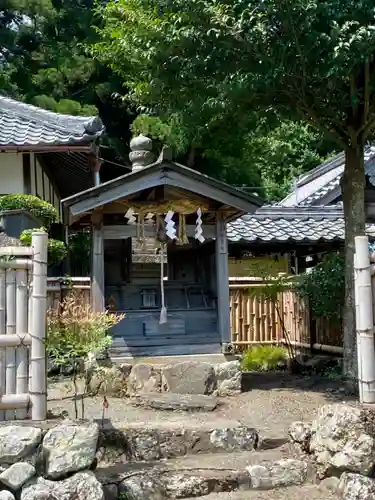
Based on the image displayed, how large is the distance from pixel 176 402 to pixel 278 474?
2.36 metres

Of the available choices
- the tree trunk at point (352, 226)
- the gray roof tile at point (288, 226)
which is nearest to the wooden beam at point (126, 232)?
the tree trunk at point (352, 226)

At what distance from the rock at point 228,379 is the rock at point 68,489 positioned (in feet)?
12.9

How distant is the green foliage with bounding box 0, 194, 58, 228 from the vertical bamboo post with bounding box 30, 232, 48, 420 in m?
4.62

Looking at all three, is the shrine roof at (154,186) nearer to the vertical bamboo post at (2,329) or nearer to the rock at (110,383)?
the rock at (110,383)

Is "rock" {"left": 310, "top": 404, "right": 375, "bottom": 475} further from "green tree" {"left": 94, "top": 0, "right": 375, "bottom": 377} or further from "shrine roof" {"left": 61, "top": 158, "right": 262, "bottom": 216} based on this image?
"shrine roof" {"left": 61, "top": 158, "right": 262, "bottom": 216}

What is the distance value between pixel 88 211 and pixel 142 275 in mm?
1858

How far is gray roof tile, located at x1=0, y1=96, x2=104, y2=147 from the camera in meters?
12.3

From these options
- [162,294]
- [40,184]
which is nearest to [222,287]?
[162,294]

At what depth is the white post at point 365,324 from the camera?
716cm

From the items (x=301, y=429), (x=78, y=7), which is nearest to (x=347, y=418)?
(x=301, y=429)

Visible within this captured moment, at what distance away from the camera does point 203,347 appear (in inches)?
398

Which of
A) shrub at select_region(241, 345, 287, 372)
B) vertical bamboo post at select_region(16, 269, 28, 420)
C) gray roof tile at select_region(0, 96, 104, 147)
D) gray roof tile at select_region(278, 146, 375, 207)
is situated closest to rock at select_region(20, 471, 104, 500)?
vertical bamboo post at select_region(16, 269, 28, 420)

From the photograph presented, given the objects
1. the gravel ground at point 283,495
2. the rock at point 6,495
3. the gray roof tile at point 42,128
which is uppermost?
the gray roof tile at point 42,128

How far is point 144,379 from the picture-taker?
9344 millimetres
